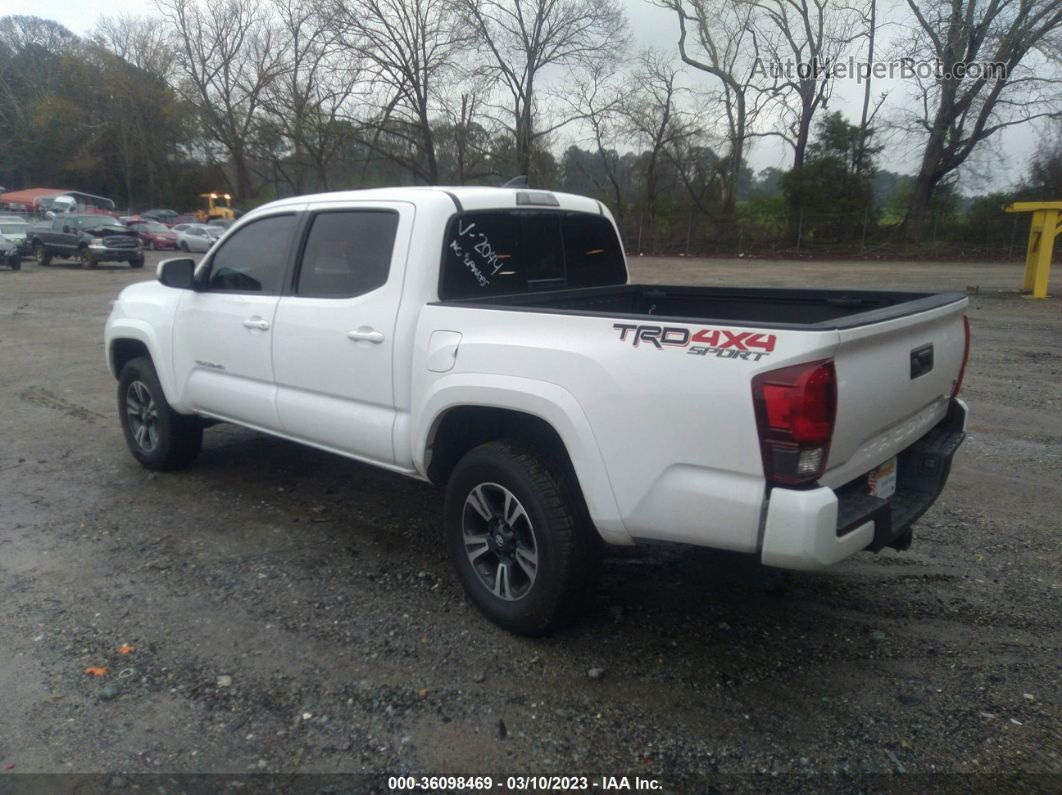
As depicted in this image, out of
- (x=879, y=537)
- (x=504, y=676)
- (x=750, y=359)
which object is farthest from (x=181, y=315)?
(x=879, y=537)

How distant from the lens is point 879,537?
3.03 m

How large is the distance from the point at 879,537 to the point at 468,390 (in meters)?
1.72

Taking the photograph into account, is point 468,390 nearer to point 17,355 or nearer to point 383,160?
point 17,355

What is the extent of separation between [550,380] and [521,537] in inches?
30.1

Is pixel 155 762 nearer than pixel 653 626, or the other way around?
pixel 155 762

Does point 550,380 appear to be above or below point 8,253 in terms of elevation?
above

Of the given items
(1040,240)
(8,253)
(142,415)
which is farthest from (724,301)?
(8,253)

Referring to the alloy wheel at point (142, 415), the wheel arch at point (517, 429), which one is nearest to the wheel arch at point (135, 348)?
the alloy wheel at point (142, 415)

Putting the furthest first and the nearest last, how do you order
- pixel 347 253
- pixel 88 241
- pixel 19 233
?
1. pixel 19 233
2. pixel 88 241
3. pixel 347 253

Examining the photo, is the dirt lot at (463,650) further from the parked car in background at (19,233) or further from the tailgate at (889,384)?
the parked car in background at (19,233)

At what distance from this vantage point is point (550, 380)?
321 centimetres

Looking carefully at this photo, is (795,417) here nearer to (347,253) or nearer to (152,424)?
(347,253)

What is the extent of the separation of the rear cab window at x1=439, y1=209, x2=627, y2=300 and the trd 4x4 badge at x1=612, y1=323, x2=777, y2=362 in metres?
1.31

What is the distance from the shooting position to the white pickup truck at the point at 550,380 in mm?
2736
